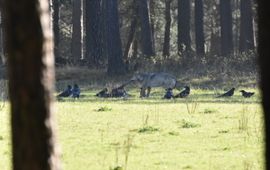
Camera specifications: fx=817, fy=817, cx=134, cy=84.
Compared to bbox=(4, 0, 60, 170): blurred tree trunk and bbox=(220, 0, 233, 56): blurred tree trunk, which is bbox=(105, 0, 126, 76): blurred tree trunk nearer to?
bbox=(220, 0, 233, 56): blurred tree trunk

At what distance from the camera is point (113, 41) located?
39969 mm

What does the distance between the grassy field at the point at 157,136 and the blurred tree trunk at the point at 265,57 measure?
21.0 ft

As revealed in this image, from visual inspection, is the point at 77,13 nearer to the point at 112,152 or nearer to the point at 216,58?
the point at 216,58

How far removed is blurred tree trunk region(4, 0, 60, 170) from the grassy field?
6.73 m

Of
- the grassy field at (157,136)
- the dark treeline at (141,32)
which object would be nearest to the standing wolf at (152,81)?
the grassy field at (157,136)

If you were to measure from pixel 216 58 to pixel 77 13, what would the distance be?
12873 millimetres

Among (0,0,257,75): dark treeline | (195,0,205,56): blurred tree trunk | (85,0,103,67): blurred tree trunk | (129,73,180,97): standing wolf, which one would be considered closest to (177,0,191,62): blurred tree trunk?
(0,0,257,75): dark treeline

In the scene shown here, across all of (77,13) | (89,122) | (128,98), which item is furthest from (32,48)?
(77,13)

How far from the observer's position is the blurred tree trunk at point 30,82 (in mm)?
5258

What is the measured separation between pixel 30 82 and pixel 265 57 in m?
1.55

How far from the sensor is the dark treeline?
1592 inches

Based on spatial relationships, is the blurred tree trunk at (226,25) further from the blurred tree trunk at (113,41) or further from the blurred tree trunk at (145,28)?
the blurred tree trunk at (113,41)

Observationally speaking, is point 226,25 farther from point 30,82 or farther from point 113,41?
point 30,82

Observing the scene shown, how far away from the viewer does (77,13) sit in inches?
2029
